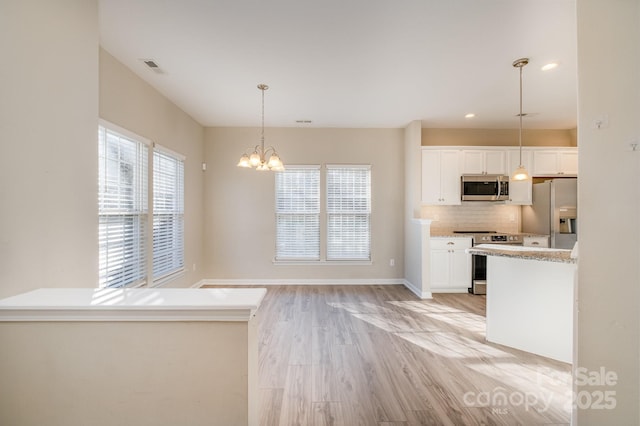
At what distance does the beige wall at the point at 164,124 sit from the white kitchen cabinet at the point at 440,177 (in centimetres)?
404

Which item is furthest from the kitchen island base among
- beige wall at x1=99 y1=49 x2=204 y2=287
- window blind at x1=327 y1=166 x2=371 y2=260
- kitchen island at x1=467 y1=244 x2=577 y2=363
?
beige wall at x1=99 y1=49 x2=204 y2=287

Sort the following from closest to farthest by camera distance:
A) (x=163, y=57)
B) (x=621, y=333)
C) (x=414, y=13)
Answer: (x=621, y=333) < (x=414, y=13) < (x=163, y=57)

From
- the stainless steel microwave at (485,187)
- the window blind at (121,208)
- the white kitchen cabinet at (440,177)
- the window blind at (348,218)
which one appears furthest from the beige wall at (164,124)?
the stainless steel microwave at (485,187)

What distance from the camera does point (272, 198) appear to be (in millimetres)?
5281

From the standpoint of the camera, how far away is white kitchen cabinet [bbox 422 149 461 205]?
4992 mm

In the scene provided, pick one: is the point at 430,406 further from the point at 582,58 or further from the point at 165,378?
the point at 582,58

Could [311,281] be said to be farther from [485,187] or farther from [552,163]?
[552,163]

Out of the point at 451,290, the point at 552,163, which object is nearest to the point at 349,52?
the point at 451,290

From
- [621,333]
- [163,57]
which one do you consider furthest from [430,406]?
[163,57]

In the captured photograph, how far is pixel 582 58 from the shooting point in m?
1.58

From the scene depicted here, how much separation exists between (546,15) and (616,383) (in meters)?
2.58

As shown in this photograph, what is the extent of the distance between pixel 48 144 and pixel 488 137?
6.13 meters

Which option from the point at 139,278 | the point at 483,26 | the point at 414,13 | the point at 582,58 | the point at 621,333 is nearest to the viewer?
the point at 621,333

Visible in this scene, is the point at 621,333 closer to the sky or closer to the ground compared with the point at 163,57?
closer to the ground
